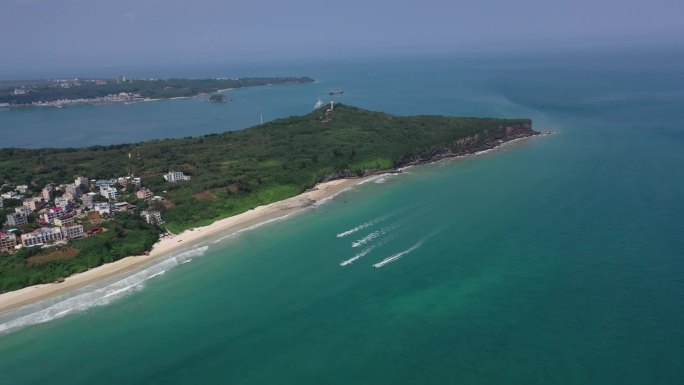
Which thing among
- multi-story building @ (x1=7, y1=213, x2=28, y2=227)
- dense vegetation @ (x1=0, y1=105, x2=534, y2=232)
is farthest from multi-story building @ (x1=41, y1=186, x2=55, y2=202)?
multi-story building @ (x1=7, y1=213, x2=28, y2=227)

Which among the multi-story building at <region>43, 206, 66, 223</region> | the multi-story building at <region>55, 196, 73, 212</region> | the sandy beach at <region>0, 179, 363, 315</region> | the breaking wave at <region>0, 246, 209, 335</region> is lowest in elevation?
the breaking wave at <region>0, 246, 209, 335</region>

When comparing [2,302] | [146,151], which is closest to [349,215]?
[2,302]

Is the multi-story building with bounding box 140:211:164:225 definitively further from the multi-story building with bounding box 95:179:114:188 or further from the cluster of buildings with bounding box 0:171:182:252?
the multi-story building with bounding box 95:179:114:188

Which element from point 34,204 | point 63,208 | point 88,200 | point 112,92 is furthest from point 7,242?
point 112,92

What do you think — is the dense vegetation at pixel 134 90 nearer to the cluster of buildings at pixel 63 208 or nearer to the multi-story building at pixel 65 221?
the cluster of buildings at pixel 63 208

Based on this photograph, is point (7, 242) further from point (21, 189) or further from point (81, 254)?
point (21, 189)

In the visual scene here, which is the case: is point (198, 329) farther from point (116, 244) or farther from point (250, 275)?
point (116, 244)

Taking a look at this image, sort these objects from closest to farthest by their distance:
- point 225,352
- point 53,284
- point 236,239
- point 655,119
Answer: point 225,352 < point 53,284 < point 236,239 < point 655,119
